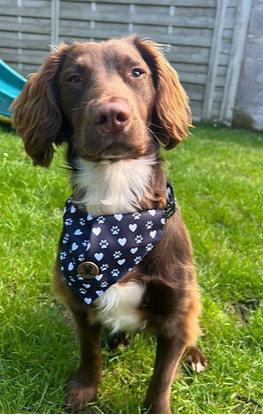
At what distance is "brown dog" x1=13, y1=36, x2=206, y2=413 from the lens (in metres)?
1.70

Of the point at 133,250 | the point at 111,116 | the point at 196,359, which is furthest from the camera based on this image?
the point at 196,359

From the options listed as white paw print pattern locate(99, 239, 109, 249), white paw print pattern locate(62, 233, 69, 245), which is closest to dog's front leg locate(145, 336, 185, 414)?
white paw print pattern locate(99, 239, 109, 249)

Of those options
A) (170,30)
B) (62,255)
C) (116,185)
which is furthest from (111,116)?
(170,30)

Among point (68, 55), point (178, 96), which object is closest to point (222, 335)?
point (178, 96)

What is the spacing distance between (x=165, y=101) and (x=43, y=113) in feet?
1.78

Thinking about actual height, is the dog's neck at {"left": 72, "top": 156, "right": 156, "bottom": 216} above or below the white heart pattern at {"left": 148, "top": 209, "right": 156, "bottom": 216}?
above

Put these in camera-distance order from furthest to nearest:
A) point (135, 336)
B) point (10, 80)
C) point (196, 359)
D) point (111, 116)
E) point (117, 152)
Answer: point (10, 80), point (135, 336), point (196, 359), point (117, 152), point (111, 116)

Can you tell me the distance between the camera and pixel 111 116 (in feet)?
4.65

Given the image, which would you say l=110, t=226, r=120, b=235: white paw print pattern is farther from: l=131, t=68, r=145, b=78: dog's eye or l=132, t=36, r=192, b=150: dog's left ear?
l=131, t=68, r=145, b=78: dog's eye

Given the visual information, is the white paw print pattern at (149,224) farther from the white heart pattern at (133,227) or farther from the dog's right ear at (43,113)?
the dog's right ear at (43,113)

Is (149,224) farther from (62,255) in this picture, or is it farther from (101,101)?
(101,101)

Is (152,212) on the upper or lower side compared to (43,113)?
lower

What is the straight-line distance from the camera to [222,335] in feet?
7.20

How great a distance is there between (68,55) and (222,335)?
5.25 feet
